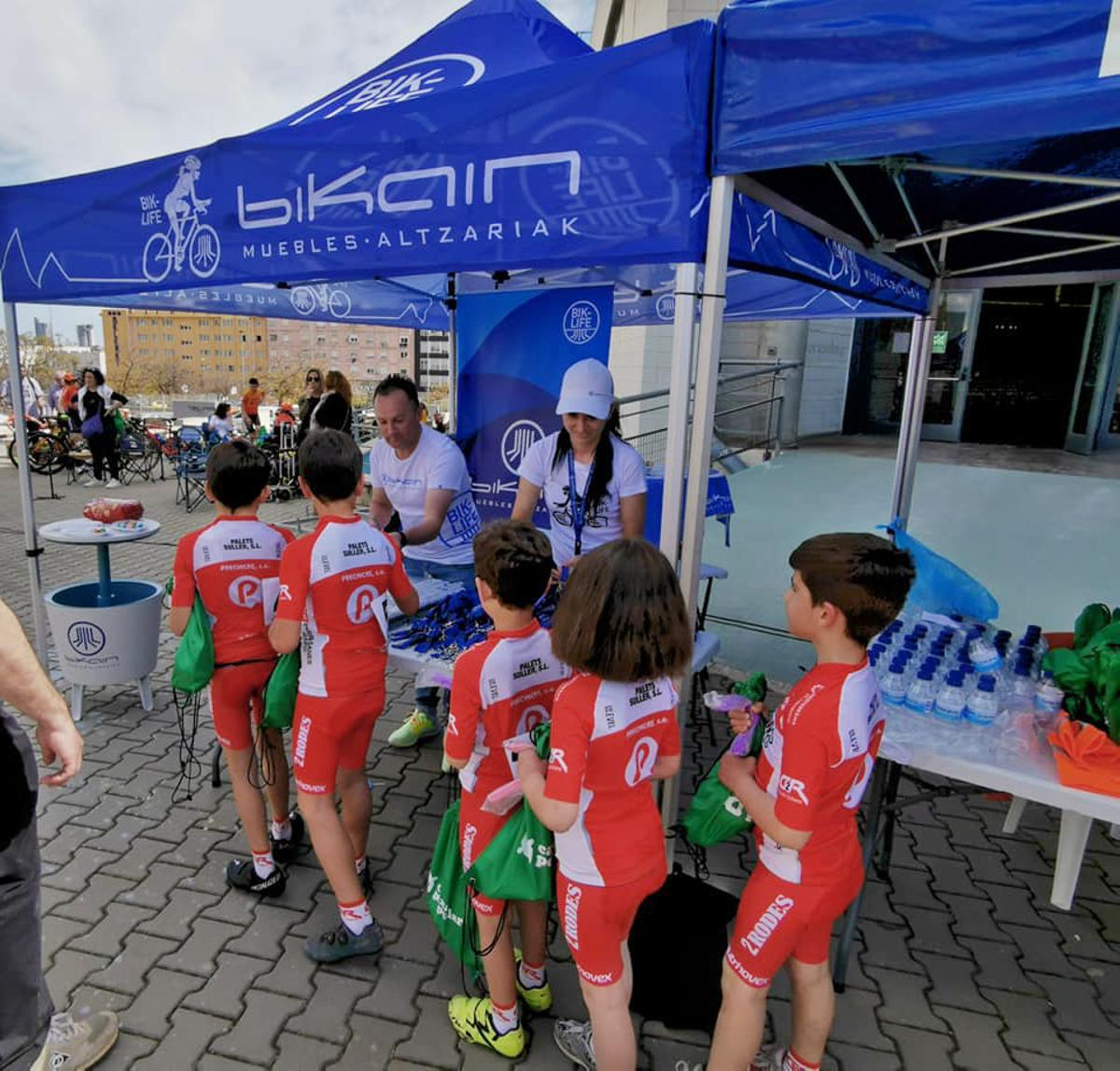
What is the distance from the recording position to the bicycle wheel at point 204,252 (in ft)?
9.66

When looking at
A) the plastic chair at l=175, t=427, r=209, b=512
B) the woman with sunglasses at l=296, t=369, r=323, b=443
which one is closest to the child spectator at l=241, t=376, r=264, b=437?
the plastic chair at l=175, t=427, r=209, b=512

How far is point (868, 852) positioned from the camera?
94.4 inches

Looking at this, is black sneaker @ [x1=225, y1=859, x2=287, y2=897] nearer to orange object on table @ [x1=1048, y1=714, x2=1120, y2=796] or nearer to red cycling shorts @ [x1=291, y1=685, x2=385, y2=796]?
red cycling shorts @ [x1=291, y1=685, x2=385, y2=796]

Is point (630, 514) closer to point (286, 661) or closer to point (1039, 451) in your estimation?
point (286, 661)

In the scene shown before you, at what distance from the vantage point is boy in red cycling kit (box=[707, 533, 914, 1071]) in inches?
Answer: 62.0

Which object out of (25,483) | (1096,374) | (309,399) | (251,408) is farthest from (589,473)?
(251,408)

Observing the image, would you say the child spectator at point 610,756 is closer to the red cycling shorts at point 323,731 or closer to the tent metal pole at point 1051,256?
the red cycling shorts at point 323,731

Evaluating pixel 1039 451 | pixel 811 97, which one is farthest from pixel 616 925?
pixel 1039 451

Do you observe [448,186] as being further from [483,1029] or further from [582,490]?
[483,1029]

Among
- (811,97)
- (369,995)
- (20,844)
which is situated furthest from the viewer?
(369,995)

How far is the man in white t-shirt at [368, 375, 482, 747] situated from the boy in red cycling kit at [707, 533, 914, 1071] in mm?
1905

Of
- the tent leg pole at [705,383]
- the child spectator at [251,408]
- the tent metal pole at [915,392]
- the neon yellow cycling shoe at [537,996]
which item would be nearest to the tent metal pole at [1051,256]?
the tent metal pole at [915,392]

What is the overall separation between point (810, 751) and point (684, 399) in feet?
3.41

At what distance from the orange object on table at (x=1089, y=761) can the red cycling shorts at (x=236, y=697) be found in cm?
242
